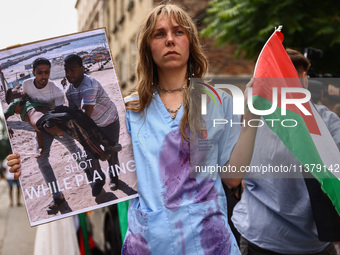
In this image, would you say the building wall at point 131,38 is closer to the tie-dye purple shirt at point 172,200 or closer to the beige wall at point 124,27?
the beige wall at point 124,27

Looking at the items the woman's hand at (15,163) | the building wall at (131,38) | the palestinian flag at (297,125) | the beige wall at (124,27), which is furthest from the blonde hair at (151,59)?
the beige wall at (124,27)

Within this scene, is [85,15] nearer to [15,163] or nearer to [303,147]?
[15,163]

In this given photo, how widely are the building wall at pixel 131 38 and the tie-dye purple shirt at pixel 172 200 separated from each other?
9.60 metres

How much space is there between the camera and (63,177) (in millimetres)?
2305

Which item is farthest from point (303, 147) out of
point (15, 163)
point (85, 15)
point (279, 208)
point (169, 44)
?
point (85, 15)

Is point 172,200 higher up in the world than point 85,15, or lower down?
lower down

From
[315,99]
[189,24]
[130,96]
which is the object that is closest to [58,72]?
[130,96]

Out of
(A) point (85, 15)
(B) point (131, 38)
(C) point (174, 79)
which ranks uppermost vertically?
(B) point (131, 38)

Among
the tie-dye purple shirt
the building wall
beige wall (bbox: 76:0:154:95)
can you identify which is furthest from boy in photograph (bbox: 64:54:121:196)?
beige wall (bbox: 76:0:154:95)

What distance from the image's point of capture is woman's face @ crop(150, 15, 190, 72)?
222cm

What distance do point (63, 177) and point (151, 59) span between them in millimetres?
737

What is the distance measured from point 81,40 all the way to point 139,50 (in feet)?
1.01

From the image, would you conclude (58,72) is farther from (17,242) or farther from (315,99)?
(17,242)

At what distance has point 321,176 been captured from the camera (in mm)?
2227
